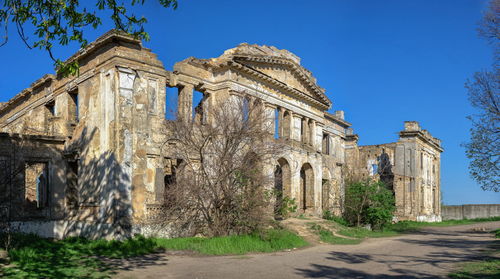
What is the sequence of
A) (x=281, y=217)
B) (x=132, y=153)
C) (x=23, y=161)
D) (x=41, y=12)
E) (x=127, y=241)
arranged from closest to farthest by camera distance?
(x=41, y=12), (x=127, y=241), (x=132, y=153), (x=23, y=161), (x=281, y=217)

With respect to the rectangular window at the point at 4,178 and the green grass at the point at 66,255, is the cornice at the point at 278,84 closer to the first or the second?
the green grass at the point at 66,255

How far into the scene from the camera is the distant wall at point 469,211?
149 ft

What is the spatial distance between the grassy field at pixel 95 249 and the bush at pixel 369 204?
27.1 ft

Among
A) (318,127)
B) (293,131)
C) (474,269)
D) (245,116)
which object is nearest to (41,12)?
(245,116)

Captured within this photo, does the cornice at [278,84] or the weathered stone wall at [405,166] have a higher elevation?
the cornice at [278,84]

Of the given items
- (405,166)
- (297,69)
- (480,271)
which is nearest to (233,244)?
(480,271)

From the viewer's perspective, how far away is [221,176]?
14.4 metres

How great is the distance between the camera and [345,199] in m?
25.6

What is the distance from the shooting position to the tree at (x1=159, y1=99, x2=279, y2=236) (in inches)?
567

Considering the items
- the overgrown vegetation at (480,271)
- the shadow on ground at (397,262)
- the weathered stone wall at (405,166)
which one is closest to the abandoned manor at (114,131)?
the shadow on ground at (397,262)

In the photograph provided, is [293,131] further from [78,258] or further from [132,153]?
[78,258]

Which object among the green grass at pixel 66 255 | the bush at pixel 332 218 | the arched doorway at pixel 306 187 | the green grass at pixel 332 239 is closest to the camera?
the green grass at pixel 66 255

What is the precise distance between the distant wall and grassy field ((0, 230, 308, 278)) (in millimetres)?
35400

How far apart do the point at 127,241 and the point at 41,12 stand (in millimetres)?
8866
